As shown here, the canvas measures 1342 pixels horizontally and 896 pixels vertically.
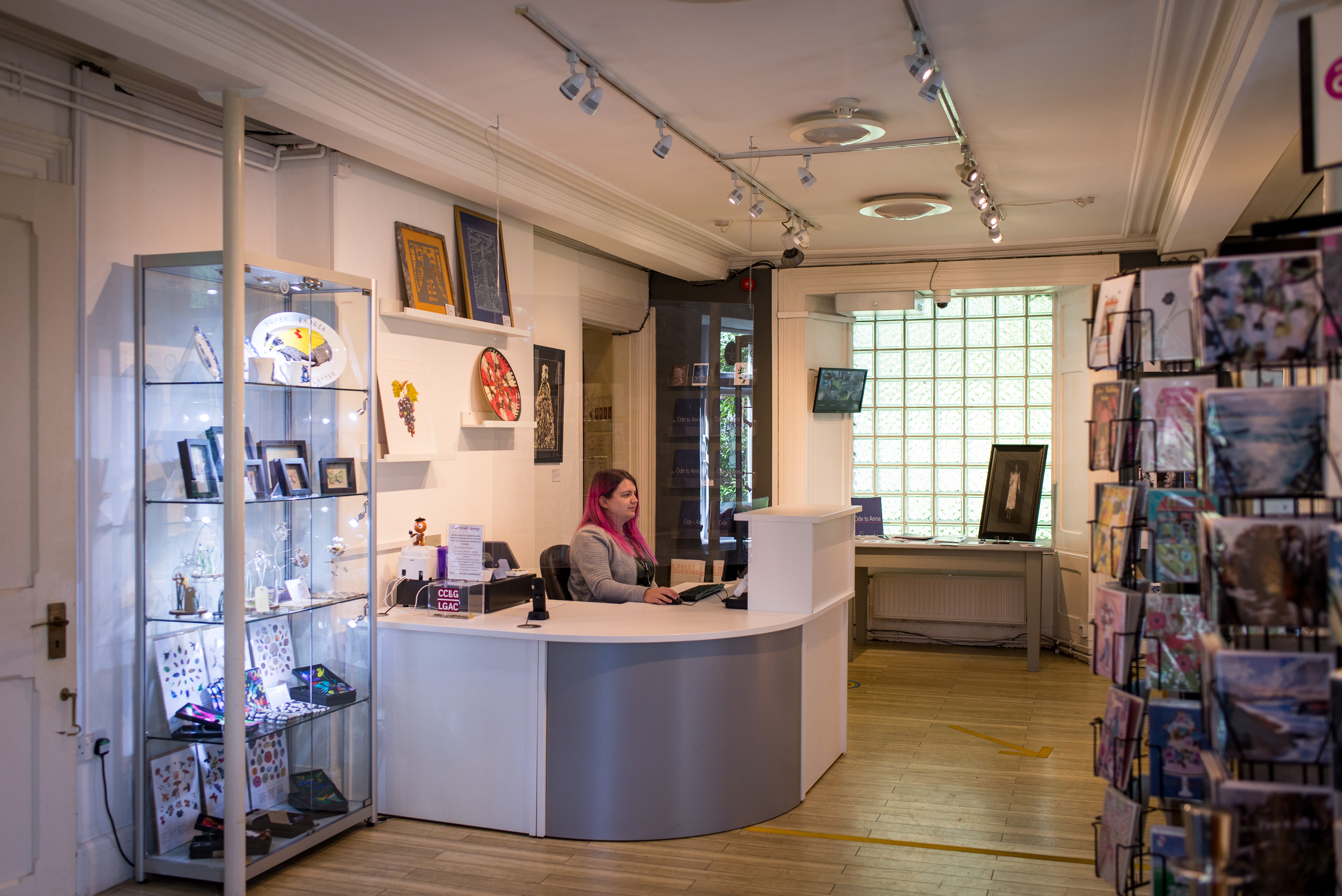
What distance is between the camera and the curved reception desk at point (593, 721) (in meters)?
3.85

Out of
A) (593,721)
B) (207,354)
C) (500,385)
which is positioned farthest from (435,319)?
(593,721)

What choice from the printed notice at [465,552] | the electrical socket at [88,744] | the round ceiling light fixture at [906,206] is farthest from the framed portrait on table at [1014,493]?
the electrical socket at [88,744]

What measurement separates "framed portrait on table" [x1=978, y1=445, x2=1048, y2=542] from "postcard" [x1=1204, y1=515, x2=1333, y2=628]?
5.88 metres

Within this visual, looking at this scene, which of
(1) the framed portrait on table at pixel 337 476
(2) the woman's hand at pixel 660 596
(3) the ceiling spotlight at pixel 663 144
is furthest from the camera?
(2) the woman's hand at pixel 660 596

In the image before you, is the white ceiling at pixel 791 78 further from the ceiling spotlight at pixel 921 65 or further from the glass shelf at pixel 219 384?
the glass shelf at pixel 219 384

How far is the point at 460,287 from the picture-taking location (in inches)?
203

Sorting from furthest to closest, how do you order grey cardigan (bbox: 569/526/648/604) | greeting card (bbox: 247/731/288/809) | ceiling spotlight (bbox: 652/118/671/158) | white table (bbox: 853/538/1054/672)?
white table (bbox: 853/538/1054/672), grey cardigan (bbox: 569/526/648/604), ceiling spotlight (bbox: 652/118/671/158), greeting card (bbox: 247/731/288/809)

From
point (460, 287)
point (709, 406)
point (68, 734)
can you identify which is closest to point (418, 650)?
point (68, 734)

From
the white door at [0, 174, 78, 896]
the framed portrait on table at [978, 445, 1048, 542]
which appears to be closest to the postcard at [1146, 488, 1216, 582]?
the white door at [0, 174, 78, 896]

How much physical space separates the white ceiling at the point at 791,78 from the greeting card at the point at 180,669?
2.24m

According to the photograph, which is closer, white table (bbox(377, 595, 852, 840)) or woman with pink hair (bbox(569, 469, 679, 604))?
white table (bbox(377, 595, 852, 840))

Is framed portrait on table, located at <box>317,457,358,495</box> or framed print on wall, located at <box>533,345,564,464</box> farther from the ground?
framed print on wall, located at <box>533,345,564,464</box>

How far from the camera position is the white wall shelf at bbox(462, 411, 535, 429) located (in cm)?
517

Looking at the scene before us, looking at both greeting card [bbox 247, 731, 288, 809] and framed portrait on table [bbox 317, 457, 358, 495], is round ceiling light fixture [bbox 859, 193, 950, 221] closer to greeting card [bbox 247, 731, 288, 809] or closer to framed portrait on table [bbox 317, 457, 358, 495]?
framed portrait on table [bbox 317, 457, 358, 495]
